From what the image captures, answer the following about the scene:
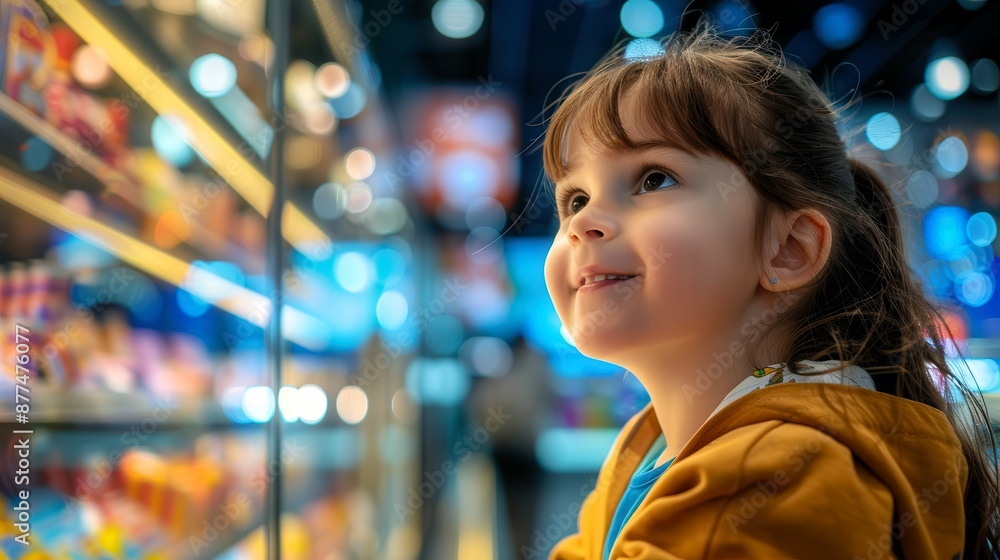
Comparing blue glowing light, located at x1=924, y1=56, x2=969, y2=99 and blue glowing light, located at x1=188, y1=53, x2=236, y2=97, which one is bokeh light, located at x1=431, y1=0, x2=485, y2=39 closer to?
blue glowing light, located at x1=188, y1=53, x2=236, y2=97

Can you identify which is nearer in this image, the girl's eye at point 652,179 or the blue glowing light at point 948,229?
the girl's eye at point 652,179

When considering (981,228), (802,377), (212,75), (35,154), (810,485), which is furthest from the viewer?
(981,228)

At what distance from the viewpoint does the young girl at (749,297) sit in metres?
0.74

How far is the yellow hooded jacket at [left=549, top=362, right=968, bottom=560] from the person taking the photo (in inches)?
25.6

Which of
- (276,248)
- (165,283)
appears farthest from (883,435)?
(276,248)

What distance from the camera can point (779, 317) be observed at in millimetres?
896

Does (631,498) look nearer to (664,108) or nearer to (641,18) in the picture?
(664,108)

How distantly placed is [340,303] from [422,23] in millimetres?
2099

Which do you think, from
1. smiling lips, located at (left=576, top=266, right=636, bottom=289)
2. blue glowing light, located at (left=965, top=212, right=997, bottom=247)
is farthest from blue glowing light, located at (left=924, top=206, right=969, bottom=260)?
smiling lips, located at (left=576, top=266, right=636, bottom=289)

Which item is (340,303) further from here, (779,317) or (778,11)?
(778,11)

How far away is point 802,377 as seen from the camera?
0.80m

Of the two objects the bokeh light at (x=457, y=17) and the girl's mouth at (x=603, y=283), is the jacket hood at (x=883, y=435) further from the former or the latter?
the bokeh light at (x=457, y=17)

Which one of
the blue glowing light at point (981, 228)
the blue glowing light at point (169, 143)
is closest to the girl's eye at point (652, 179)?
the blue glowing light at point (169, 143)

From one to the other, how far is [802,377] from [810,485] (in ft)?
0.57
